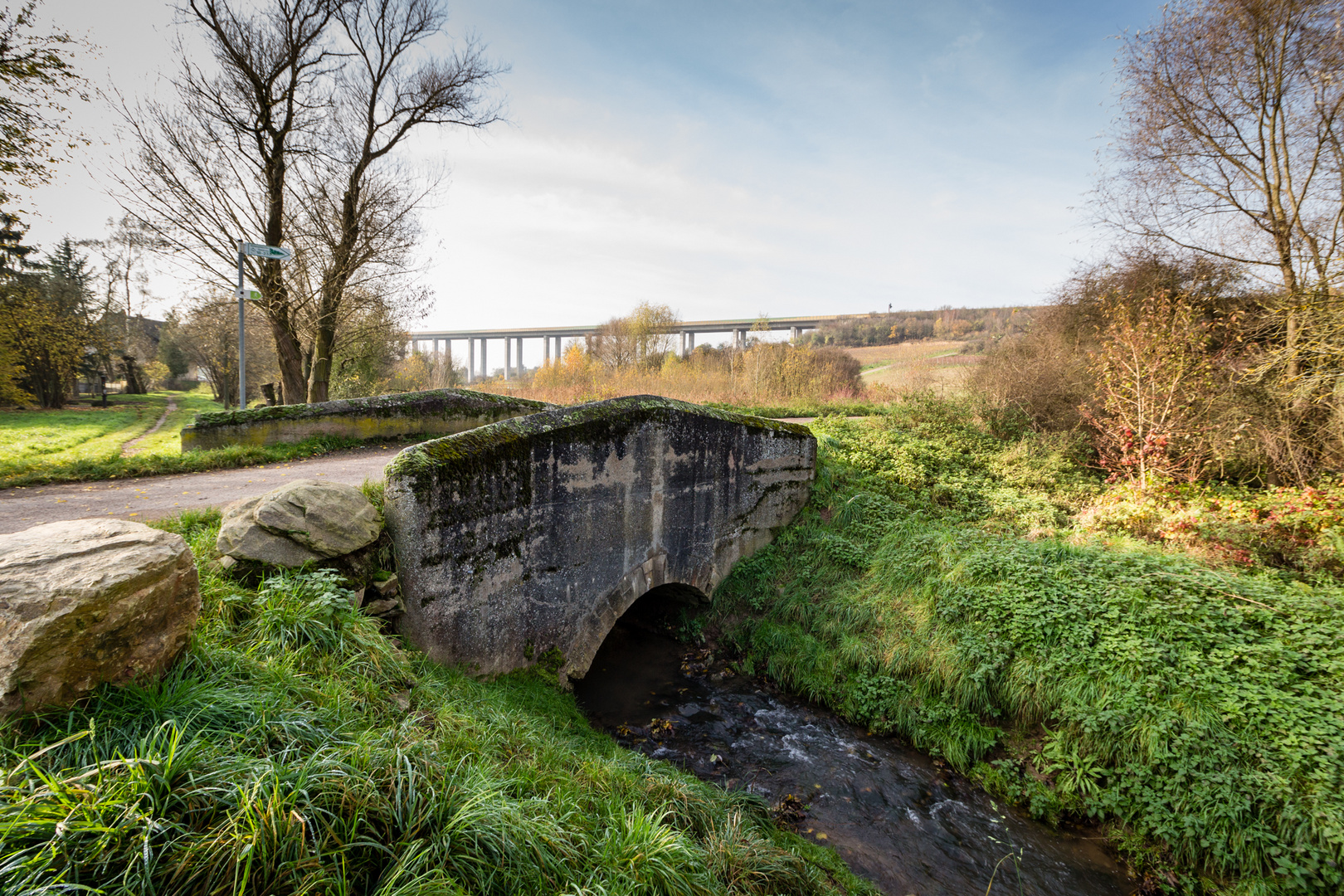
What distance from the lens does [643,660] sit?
8117 mm

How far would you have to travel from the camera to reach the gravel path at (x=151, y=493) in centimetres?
550

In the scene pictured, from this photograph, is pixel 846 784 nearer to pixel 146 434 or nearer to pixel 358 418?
pixel 358 418

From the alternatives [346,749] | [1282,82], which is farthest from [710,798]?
[1282,82]

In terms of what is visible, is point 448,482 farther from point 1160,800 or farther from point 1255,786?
point 1255,786

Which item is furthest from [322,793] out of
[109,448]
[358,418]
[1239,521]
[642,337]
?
[642,337]

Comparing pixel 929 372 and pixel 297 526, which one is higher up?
pixel 929 372

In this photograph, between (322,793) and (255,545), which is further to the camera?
(255,545)

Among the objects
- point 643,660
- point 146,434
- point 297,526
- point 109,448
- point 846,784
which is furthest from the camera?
point 146,434

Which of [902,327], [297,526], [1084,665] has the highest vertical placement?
[902,327]

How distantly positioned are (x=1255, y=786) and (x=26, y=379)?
3683cm

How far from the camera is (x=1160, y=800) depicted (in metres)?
4.84

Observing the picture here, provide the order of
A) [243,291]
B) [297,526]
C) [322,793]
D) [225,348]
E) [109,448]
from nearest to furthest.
Answer: [322,793], [297,526], [243,291], [109,448], [225,348]

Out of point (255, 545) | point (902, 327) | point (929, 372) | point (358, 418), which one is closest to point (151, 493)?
point (255, 545)

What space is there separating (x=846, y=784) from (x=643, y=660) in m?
3.33
